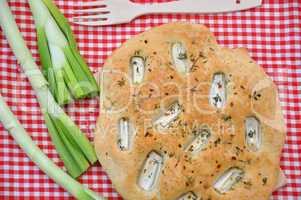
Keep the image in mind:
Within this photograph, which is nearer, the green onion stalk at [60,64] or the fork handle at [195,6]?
the green onion stalk at [60,64]

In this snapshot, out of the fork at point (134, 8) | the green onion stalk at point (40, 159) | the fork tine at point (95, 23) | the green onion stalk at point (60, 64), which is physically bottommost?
the green onion stalk at point (40, 159)

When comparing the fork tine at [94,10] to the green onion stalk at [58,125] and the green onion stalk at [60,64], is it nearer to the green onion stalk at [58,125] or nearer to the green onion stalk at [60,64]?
the green onion stalk at [60,64]

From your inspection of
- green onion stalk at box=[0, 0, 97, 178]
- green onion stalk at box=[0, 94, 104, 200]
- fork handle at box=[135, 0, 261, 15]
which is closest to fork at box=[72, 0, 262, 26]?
fork handle at box=[135, 0, 261, 15]

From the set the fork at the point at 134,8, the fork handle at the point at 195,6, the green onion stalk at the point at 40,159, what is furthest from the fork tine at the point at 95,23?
the green onion stalk at the point at 40,159

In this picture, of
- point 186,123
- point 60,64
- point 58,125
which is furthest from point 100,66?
point 186,123

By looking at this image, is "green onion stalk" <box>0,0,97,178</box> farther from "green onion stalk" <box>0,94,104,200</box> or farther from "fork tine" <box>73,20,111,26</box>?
"fork tine" <box>73,20,111,26</box>

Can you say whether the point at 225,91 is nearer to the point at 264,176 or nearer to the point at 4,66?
the point at 264,176
